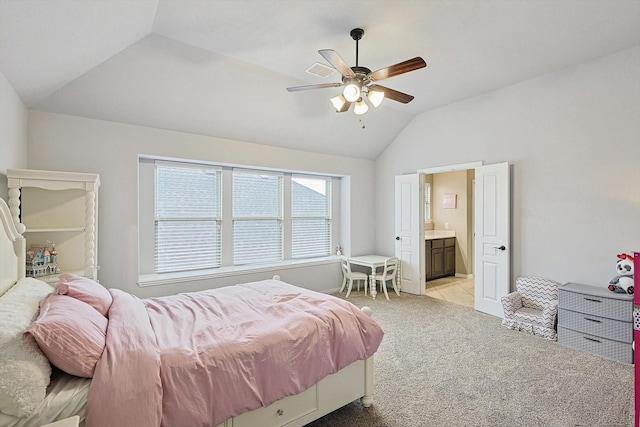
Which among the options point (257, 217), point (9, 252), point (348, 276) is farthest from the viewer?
point (348, 276)

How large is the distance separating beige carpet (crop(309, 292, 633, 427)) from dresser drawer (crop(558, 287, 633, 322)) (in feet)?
1.43

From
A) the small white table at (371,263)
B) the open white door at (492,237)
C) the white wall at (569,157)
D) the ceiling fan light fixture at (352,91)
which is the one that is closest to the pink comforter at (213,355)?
the ceiling fan light fixture at (352,91)

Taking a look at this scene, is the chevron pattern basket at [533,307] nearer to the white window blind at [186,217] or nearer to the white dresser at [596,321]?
the white dresser at [596,321]

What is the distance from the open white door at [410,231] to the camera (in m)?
5.42

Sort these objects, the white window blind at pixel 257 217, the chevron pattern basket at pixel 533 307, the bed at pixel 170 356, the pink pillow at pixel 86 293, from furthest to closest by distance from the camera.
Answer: the white window blind at pixel 257 217, the chevron pattern basket at pixel 533 307, the pink pillow at pixel 86 293, the bed at pixel 170 356

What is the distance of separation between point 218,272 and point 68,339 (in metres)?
2.95

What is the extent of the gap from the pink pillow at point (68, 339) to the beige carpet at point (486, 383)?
1457mm

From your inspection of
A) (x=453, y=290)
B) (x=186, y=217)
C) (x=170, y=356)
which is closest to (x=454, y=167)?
(x=453, y=290)

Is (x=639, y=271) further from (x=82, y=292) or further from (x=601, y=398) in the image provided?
(x=82, y=292)

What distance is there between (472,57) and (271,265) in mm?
3789

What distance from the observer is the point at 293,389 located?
188 cm

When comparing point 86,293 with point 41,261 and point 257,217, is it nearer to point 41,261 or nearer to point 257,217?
point 41,261

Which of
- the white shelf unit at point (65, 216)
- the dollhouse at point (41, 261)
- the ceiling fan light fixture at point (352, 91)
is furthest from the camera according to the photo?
the white shelf unit at point (65, 216)

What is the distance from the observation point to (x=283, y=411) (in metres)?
1.91
